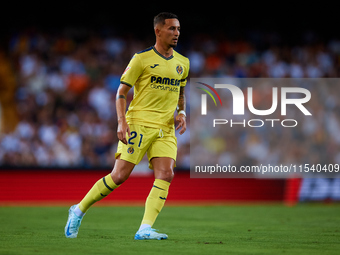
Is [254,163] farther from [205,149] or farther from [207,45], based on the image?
[207,45]

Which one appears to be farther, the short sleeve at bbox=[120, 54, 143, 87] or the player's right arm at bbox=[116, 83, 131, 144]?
the short sleeve at bbox=[120, 54, 143, 87]

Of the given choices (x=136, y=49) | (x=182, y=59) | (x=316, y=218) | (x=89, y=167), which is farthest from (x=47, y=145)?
(x=182, y=59)

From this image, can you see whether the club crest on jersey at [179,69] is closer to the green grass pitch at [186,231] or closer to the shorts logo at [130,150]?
the shorts logo at [130,150]

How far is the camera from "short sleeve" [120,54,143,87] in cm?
639

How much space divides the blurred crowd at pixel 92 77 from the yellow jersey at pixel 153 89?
23.2ft

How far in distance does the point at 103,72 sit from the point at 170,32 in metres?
10.3

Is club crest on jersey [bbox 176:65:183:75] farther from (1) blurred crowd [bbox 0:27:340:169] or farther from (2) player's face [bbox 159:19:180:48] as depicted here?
(1) blurred crowd [bbox 0:27:340:169]

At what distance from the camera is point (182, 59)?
22.6 ft

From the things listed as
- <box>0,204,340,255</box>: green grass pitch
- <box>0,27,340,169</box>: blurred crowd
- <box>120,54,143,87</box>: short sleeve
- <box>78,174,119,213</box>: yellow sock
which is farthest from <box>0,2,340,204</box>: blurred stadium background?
<box>120,54,143,87</box>: short sleeve

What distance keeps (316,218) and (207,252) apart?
4.99m

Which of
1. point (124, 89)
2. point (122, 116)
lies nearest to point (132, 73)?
point (124, 89)

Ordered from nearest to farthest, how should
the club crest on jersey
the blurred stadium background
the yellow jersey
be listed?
the yellow jersey → the club crest on jersey → the blurred stadium background

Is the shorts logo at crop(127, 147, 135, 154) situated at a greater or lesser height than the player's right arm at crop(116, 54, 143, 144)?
lesser

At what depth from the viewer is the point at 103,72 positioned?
16672 millimetres
